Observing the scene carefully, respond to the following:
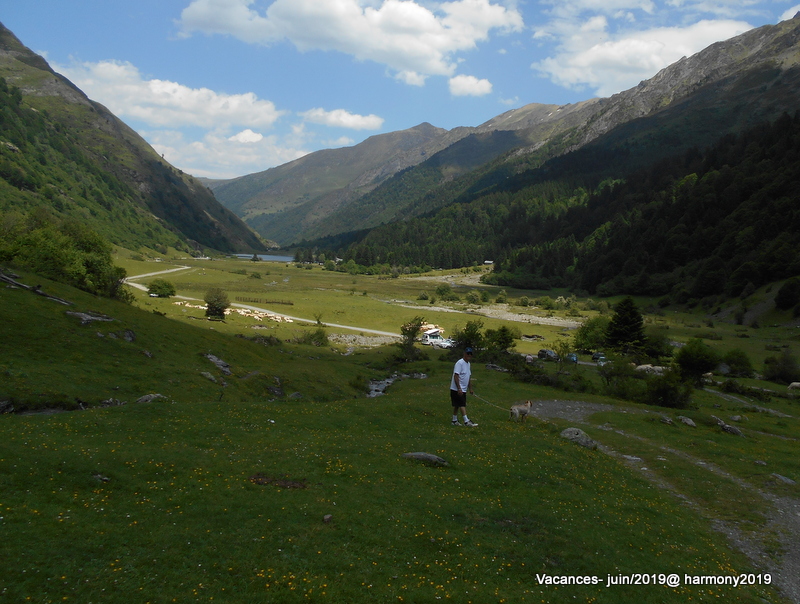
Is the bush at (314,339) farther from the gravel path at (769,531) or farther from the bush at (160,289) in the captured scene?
the gravel path at (769,531)

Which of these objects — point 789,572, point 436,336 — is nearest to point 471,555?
point 789,572

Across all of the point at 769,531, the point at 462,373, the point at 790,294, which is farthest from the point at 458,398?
the point at 790,294

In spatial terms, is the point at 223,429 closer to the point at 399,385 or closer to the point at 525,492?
the point at 525,492

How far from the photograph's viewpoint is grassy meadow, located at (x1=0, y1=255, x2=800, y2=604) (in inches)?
415

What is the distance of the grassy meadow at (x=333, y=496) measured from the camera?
34.6ft

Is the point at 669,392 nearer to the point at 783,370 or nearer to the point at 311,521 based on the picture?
the point at 783,370

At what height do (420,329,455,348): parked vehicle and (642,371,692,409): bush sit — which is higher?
(642,371,692,409): bush

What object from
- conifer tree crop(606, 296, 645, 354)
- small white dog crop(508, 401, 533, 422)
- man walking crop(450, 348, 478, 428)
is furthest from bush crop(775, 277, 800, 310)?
man walking crop(450, 348, 478, 428)

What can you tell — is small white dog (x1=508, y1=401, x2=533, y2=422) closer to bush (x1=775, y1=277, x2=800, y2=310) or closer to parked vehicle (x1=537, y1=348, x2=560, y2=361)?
parked vehicle (x1=537, y1=348, x2=560, y2=361)

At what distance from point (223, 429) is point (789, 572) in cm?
2222

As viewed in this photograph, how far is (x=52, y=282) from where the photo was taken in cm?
4266

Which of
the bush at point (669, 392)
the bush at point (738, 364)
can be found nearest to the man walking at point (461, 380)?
the bush at point (669, 392)

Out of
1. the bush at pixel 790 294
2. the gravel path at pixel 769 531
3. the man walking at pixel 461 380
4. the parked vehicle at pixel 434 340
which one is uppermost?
the bush at pixel 790 294

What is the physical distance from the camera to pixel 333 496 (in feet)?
49.1
